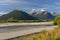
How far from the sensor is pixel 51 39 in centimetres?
1102

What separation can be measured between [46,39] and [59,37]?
2.42 ft

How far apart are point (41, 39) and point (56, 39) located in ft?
2.77

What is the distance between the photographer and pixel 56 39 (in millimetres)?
11141

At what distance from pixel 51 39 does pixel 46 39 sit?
0.28 meters

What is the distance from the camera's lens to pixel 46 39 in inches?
440

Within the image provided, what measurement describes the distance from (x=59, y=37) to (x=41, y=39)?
919 mm

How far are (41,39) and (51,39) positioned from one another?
74 cm

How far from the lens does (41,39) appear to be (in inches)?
456

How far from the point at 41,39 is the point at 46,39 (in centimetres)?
48
